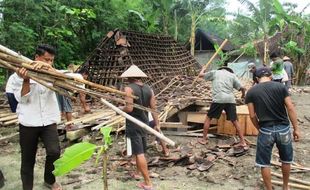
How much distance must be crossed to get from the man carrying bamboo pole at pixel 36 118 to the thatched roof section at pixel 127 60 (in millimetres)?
6540

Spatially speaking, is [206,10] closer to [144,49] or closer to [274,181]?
[144,49]

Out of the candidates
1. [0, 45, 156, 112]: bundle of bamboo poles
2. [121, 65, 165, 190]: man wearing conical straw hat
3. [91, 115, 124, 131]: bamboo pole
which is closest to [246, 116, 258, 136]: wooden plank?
[91, 115, 124, 131]: bamboo pole

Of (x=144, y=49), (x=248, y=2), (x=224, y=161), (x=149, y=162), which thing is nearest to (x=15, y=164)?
(x=149, y=162)

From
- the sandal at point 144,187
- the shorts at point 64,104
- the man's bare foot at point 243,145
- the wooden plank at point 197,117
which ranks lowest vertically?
the sandal at point 144,187

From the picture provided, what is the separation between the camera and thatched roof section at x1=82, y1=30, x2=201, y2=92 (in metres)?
11.7

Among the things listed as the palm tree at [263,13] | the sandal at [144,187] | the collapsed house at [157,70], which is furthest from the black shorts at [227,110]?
the palm tree at [263,13]

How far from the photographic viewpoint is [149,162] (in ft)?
20.7

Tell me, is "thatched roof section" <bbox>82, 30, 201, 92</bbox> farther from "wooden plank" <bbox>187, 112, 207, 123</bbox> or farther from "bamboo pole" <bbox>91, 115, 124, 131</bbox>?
"bamboo pole" <bbox>91, 115, 124, 131</bbox>

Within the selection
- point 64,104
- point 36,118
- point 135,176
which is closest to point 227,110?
point 135,176

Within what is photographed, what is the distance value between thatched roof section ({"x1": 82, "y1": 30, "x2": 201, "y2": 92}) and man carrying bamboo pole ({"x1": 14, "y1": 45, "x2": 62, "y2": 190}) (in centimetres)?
654

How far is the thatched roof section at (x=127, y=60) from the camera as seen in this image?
11.7 m

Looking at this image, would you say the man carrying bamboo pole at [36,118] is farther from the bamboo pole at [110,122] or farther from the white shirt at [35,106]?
the bamboo pole at [110,122]

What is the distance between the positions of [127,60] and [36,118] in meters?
7.30

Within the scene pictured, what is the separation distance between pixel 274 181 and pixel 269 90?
4.68ft
